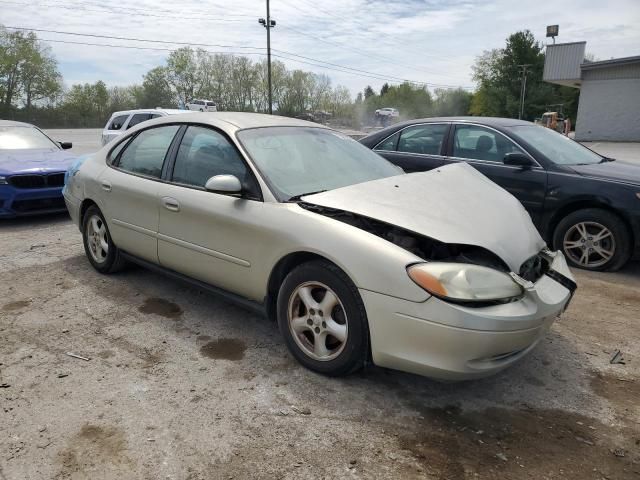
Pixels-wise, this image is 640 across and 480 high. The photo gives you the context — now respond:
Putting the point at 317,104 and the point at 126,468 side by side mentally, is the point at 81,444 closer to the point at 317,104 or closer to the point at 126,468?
the point at 126,468

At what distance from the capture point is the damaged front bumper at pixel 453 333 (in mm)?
2389

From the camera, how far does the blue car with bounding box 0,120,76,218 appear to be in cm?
672

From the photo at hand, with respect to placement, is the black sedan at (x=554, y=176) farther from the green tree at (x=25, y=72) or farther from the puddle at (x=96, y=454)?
the green tree at (x=25, y=72)

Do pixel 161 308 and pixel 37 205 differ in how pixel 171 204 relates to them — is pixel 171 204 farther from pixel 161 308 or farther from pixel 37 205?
pixel 37 205

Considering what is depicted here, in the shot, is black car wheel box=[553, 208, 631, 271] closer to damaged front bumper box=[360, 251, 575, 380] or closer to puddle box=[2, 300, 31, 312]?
damaged front bumper box=[360, 251, 575, 380]

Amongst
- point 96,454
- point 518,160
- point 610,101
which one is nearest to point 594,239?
point 518,160

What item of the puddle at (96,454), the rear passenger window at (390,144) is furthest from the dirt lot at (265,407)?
the rear passenger window at (390,144)

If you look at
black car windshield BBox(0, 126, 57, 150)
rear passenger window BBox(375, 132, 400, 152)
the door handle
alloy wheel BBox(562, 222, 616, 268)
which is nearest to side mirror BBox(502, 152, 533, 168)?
alloy wheel BBox(562, 222, 616, 268)

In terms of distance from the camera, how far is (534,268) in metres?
3.01

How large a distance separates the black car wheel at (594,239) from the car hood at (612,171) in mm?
362

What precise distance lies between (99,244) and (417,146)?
156 inches

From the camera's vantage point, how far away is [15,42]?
210 feet

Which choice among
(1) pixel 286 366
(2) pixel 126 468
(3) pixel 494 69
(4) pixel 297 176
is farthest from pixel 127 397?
(3) pixel 494 69

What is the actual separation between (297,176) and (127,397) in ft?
5.61
